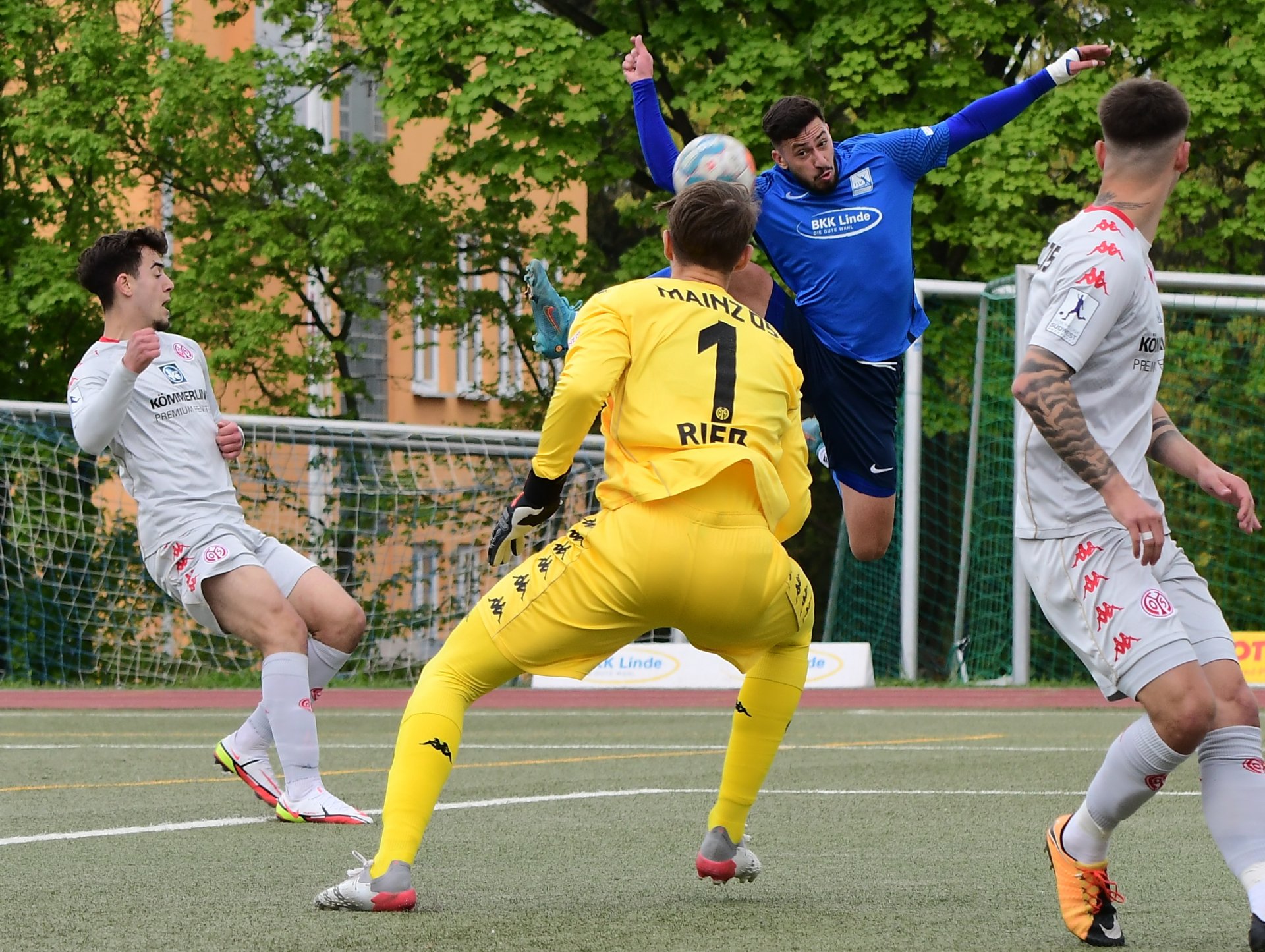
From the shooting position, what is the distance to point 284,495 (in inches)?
690

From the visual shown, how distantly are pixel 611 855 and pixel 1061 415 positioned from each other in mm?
2232

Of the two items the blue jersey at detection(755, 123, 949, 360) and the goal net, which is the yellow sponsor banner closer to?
the goal net

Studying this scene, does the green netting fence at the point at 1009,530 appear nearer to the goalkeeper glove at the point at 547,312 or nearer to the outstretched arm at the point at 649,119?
the outstretched arm at the point at 649,119

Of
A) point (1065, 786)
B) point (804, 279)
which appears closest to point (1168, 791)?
point (1065, 786)

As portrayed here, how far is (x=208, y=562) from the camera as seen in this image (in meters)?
7.27

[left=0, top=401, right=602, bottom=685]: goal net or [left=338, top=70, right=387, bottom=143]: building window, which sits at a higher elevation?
[left=338, top=70, right=387, bottom=143]: building window

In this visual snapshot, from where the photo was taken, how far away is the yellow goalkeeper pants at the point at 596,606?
177 inches

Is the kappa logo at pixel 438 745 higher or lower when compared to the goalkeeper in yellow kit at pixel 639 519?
lower

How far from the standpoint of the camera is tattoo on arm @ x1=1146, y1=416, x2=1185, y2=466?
498 centimetres

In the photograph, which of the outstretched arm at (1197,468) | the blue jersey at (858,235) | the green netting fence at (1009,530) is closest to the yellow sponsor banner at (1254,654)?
the green netting fence at (1009,530)

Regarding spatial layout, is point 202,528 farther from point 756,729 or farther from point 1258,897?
point 1258,897

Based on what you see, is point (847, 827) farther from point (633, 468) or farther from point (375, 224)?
point (375, 224)

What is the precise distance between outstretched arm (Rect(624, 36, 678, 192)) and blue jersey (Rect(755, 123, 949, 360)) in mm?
690

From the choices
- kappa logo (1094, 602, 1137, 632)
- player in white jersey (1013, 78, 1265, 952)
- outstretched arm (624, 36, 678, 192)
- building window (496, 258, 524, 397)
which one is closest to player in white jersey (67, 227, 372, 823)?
outstretched arm (624, 36, 678, 192)
